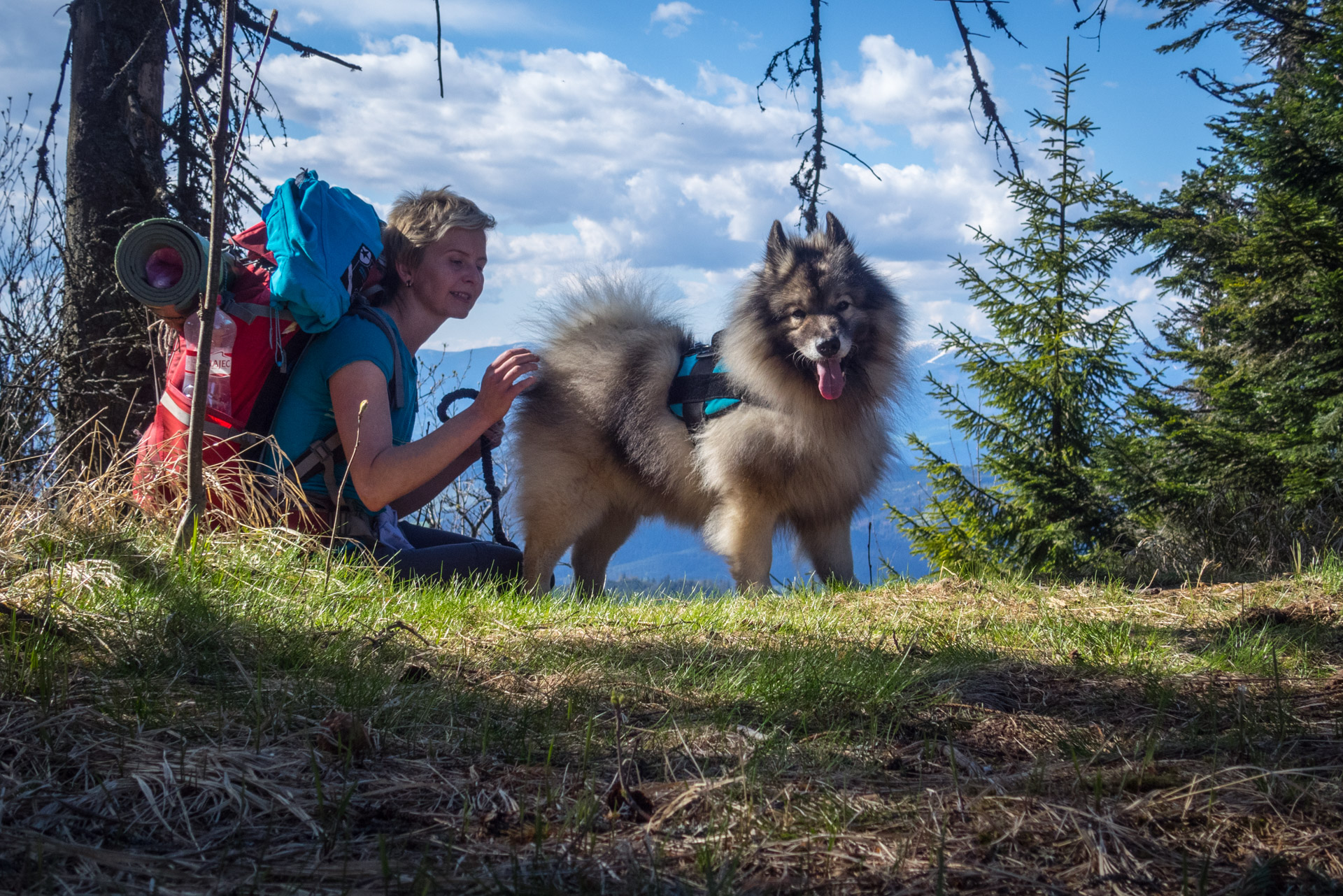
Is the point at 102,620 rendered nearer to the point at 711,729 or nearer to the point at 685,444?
the point at 711,729

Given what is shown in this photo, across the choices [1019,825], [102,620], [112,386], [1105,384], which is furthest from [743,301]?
[1019,825]

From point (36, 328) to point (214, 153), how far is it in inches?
159

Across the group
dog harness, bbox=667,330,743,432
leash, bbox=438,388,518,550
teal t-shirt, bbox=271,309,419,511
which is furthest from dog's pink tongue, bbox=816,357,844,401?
teal t-shirt, bbox=271,309,419,511

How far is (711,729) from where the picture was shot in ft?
6.46

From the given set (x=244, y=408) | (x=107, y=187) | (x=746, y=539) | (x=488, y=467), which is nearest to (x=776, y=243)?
(x=746, y=539)

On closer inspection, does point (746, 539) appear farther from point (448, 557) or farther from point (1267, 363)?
point (1267, 363)

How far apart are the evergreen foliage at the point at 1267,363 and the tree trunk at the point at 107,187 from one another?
636 cm

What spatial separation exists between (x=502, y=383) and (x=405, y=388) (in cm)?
56

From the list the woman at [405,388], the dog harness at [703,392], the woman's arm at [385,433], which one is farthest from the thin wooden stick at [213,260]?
the dog harness at [703,392]

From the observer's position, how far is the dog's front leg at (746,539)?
17.4ft

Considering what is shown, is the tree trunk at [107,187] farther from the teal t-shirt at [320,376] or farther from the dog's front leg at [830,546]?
the dog's front leg at [830,546]

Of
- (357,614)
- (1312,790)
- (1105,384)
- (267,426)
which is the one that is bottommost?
(357,614)

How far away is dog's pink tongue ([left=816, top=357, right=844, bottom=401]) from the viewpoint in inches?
204

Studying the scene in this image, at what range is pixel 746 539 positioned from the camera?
17.4ft
